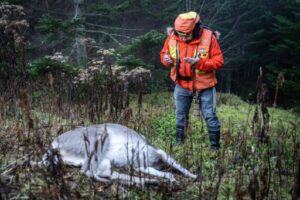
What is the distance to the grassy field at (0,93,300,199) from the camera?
3.62 metres

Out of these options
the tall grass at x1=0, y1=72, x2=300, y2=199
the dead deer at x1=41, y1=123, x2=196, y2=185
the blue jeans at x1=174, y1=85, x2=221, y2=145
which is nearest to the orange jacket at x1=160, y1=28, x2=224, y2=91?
the blue jeans at x1=174, y1=85, x2=221, y2=145

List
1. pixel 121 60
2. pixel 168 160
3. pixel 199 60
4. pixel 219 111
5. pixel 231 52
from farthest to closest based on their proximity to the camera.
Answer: pixel 231 52
pixel 219 111
pixel 121 60
pixel 199 60
pixel 168 160

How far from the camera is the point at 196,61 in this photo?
20.7 ft

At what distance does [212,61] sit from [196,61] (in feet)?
0.73

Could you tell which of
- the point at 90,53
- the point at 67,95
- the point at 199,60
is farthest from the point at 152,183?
the point at 90,53

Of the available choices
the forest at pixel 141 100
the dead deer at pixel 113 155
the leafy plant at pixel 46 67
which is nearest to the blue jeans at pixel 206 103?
the forest at pixel 141 100

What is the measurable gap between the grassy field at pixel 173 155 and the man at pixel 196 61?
57 centimetres

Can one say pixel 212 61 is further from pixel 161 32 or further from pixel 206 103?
pixel 161 32

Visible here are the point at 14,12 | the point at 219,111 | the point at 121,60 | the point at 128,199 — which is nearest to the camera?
the point at 128,199

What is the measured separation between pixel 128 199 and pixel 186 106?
311 cm

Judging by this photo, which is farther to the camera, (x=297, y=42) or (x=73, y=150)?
(x=297, y=42)

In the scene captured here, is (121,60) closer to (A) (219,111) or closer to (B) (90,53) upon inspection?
(A) (219,111)

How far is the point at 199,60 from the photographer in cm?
634

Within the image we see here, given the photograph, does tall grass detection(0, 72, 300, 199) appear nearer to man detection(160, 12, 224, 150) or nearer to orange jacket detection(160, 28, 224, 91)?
man detection(160, 12, 224, 150)
